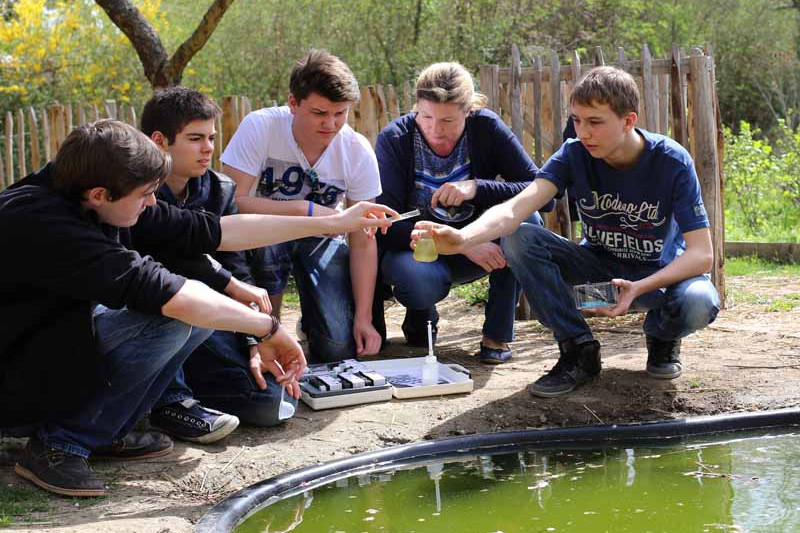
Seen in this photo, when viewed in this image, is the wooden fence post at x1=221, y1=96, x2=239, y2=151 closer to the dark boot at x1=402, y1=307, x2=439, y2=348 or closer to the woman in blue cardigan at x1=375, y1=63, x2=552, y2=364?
the woman in blue cardigan at x1=375, y1=63, x2=552, y2=364

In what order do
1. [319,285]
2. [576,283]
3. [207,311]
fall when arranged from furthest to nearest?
[319,285]
[576,283]
[207,311]

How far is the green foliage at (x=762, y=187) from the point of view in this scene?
9344 mm

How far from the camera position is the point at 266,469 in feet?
11.8

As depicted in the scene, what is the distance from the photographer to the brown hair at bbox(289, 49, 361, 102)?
4520 mm

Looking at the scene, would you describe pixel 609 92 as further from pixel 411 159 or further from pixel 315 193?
pixel 315 193

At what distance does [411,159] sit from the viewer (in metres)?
5.19

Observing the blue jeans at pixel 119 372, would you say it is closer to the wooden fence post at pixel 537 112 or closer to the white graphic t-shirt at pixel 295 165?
the white graphic t-shirt at pixel 295 165

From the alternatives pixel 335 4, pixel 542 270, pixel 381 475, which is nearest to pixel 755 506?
pixel 381 475

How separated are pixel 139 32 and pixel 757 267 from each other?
18.3 feet

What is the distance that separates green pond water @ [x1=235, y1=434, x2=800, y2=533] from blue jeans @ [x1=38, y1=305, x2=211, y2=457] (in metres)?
0.62

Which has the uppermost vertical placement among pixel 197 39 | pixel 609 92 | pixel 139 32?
pixel 139 32

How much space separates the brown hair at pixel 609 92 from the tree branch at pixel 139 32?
535 centimetres

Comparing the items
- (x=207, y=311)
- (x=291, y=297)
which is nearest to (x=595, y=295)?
(x=207, y=311)

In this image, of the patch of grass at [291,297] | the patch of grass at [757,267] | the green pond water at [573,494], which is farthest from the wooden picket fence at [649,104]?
the green pond water at [573,494]
